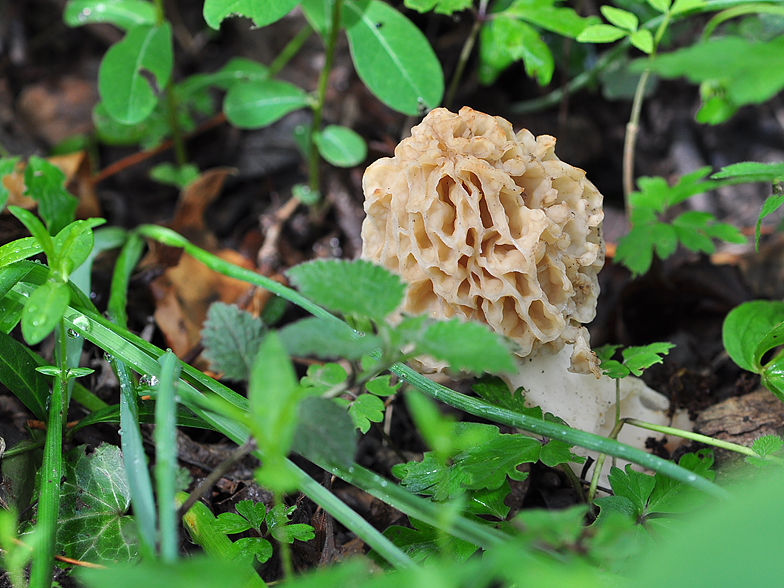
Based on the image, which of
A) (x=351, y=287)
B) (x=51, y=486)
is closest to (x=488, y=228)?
(x=351, y=287)

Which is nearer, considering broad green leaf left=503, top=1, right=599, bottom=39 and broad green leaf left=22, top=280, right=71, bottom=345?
broad green leaf left=22, top=280, right=71, bottom=345

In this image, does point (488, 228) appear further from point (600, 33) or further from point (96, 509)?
point (96, 509)

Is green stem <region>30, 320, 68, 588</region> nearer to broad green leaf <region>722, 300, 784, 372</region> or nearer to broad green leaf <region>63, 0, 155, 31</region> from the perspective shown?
broad green leaf <region>63, 0, 155, 31</region>

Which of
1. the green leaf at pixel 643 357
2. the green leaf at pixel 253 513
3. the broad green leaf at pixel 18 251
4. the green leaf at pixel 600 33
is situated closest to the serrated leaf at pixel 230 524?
the green leaf at pixel 253 513

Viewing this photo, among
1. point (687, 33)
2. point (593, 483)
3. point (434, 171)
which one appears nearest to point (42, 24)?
point (434, 171)

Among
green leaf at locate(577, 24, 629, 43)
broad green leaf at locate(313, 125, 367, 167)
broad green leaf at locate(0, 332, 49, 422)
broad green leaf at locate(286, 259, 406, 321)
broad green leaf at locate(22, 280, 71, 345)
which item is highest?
green leaf at locate(577, 24, 629, 43)

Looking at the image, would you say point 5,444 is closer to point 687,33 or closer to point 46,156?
point 46,156

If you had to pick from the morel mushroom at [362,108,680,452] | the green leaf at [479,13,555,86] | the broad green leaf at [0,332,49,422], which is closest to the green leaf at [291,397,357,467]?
the morel mushroom at [362,108,680,452]
